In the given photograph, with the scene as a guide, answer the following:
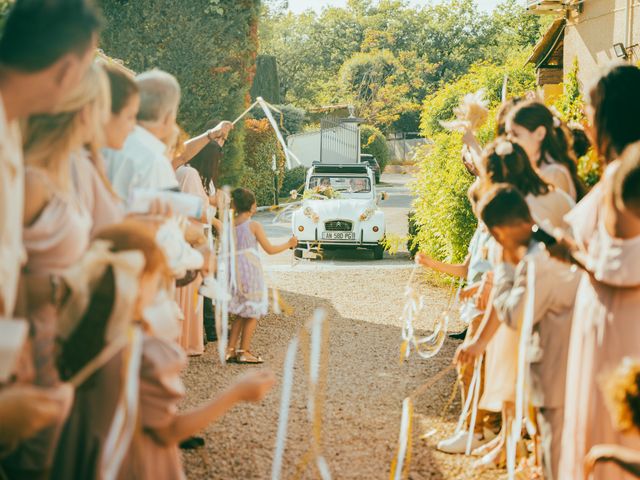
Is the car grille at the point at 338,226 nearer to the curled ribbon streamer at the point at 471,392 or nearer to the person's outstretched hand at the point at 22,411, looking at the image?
the curled ribbon streamer at the point at 471,392

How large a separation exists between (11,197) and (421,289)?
986 cm

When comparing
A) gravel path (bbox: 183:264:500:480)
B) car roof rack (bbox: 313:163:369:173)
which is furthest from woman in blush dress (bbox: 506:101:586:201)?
car roof rack (bbox: 313:163:369:173)

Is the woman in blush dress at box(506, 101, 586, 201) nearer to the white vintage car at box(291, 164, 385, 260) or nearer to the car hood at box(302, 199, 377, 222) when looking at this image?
the white vintage car at box(291, 164, 385, 260)

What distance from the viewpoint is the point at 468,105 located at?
559 cm

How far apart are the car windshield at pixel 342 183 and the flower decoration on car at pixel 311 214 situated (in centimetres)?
95

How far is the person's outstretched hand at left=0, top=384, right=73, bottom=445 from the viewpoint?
204cm

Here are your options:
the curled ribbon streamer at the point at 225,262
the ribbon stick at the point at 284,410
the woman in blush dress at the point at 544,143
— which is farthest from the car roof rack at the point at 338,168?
the woman in blush dress at the point at 544,143

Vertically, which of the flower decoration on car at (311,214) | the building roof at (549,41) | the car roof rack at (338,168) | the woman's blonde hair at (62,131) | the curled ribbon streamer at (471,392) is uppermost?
the building roof at (549,41)

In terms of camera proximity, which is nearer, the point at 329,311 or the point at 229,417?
the point at 229,417

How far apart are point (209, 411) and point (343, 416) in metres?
3.58

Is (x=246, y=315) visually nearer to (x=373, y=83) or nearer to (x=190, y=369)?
(x=190, y=369)

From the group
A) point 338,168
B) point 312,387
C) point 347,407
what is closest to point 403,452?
point 347,407

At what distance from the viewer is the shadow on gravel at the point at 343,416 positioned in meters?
4.95

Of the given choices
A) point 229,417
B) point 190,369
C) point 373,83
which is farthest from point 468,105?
point 373,83
